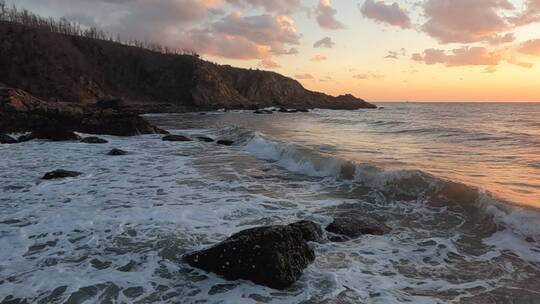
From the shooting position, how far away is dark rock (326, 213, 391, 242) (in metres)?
7.19

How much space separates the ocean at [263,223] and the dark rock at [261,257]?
13 centimetres

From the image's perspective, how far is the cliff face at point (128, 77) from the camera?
Result: 2488 inches

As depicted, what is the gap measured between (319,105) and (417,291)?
109704 mm

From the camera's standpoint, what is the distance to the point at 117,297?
16.1ft

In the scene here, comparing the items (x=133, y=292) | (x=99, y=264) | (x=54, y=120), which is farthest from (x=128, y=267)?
(x=54, y=120)

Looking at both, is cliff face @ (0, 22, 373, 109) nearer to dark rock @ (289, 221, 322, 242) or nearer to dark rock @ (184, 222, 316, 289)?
dark rock @ (289, 221, 322, 242)

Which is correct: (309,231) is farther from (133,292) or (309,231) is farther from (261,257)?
(133,292)

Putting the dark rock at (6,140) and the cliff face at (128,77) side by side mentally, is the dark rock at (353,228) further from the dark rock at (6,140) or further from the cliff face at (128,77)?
the cliff face at (128,77)

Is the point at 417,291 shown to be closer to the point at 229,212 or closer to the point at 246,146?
the point at 229,212

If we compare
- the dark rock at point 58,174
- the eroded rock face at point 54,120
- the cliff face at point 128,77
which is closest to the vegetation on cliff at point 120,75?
the cliff face at point 128,77

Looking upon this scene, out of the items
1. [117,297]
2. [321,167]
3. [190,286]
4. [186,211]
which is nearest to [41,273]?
[117,297]

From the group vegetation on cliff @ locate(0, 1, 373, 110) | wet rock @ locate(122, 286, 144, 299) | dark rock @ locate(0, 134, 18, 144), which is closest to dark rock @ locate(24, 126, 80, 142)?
dark rock @ locate(0, 134, 18, 144)

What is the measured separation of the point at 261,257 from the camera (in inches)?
212

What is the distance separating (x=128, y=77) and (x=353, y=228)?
316 ft
